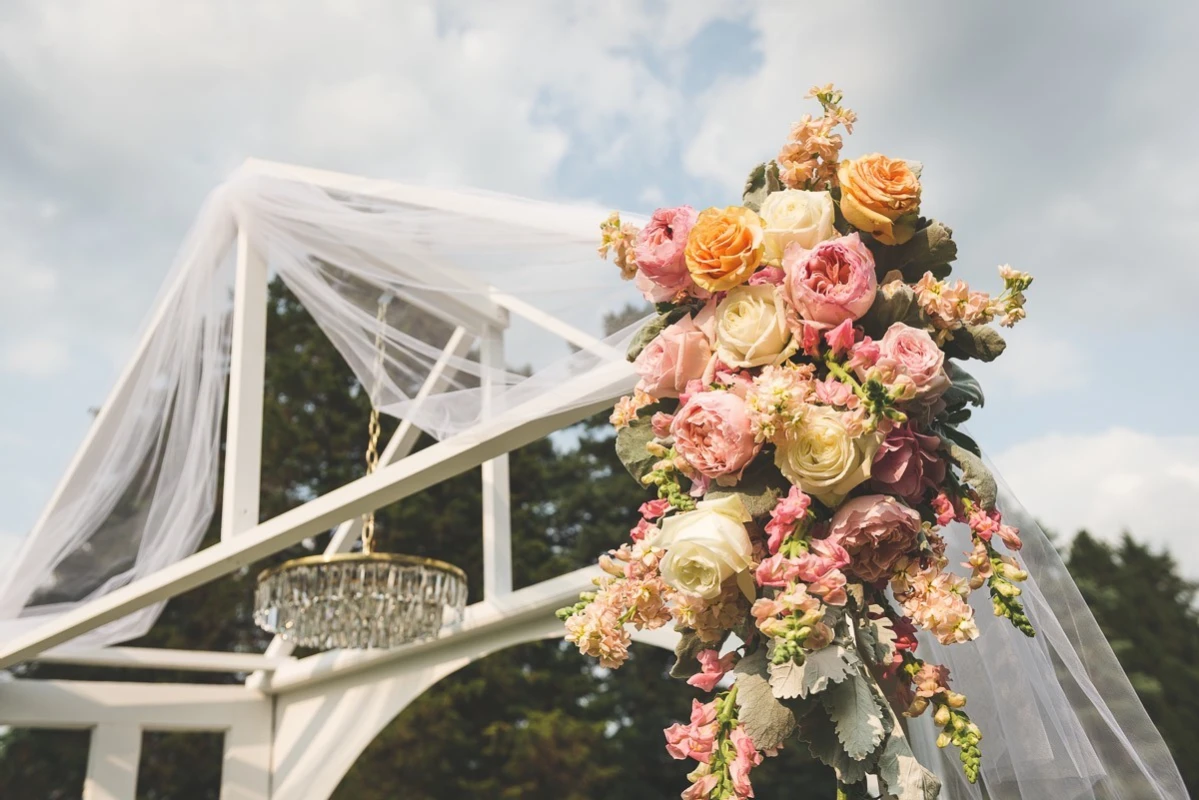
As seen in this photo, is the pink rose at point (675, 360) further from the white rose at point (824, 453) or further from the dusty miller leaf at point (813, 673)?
the dusty miller leaf at point (813, 673)

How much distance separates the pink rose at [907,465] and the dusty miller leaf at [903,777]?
0.89ft

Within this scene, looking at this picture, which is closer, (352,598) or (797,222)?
(797,222)

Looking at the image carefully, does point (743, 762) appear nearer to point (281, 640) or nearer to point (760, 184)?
point (760, 184)

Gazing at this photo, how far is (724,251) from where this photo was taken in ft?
3.82

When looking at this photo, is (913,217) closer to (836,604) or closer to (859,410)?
(859,410)

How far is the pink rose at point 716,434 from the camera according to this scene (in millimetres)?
1062

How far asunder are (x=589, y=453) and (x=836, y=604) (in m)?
9.31

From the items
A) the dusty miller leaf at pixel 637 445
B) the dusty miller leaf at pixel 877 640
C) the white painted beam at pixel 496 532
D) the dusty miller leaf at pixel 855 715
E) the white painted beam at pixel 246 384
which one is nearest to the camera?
the dusty miller leaf at pixel 855 715

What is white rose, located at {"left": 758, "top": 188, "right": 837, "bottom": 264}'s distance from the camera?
1.19 meters

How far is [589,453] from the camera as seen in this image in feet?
33.7

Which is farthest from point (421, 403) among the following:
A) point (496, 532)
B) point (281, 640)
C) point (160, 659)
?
point (281, 640)

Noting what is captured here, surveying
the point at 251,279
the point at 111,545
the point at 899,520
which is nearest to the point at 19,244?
the point at 111,545

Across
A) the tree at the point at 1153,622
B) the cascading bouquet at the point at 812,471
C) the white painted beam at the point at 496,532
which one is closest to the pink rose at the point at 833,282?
the cascading bouquet at the point at 812,471

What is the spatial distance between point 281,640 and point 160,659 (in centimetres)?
64
